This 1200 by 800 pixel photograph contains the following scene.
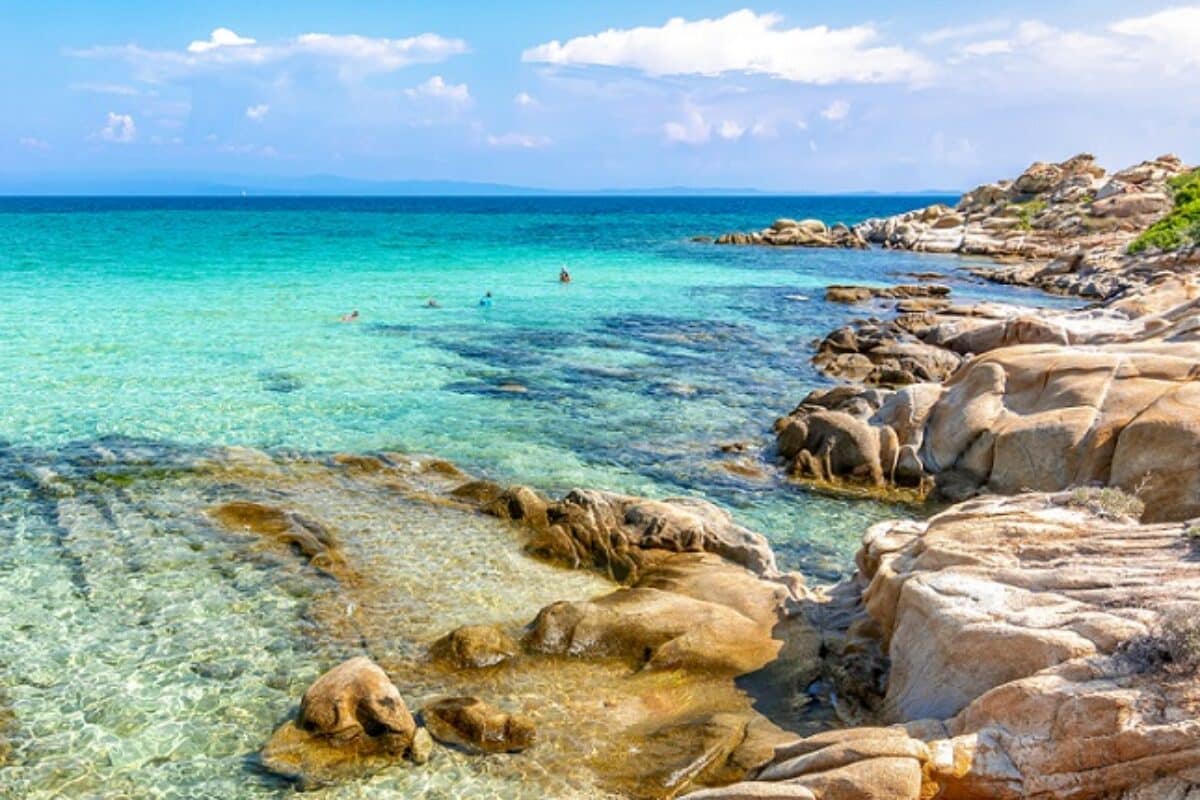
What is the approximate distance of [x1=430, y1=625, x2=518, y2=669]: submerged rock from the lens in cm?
1290

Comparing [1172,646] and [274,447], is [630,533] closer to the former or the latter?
[1172,646]

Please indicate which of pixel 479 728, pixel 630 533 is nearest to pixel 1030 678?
pixel 479 728

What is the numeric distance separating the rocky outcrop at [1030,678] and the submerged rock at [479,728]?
10.3 ft

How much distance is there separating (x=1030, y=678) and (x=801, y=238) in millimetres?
89689

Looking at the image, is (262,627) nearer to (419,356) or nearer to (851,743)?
(851,743)

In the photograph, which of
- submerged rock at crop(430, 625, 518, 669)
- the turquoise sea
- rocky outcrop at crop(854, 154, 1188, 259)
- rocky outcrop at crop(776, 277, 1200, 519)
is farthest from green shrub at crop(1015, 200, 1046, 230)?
submerged rock at crop(430, 625, 518, 669)

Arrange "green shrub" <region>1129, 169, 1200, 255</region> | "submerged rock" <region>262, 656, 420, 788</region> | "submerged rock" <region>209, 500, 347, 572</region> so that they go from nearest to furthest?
"submerged rock" <region>262, 656, 420, 788</region> < "submerged rock" <region>209, 500, 347, 572</region> < "green shrub" <region>1129, 169, 1200, 255</region>

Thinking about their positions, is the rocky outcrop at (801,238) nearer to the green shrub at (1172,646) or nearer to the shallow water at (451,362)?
the shallow water at (451,362)

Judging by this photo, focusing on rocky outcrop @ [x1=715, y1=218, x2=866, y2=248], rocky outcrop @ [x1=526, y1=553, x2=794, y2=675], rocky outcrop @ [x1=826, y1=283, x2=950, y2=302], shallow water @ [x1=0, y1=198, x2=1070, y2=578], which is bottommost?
rocky outcrop @ [x1=526, y1=553, x2=794, y2=675]

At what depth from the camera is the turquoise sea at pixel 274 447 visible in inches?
466

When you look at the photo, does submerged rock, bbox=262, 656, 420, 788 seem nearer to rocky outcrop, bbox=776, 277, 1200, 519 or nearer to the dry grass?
the dry grass

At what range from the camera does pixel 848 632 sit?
12953mm

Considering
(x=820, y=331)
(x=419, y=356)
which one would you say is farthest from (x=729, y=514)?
(x=820, y=331)

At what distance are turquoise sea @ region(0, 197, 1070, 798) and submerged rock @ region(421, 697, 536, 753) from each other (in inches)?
16.3
